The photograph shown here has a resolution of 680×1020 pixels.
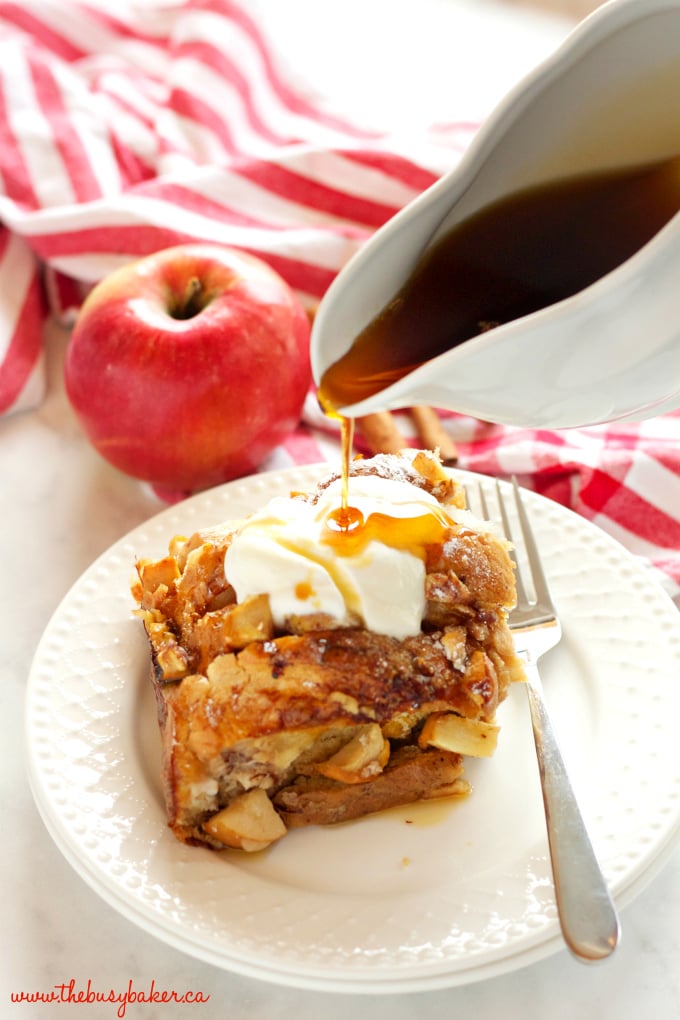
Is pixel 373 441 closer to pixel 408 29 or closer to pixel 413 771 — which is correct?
pixel 413 771

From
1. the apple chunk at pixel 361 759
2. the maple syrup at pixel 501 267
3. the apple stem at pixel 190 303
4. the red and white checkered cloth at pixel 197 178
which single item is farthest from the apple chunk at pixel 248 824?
the apple stem at pixel 190 303

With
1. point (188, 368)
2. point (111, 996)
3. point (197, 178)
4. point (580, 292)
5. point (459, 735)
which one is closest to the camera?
point (580, 292)

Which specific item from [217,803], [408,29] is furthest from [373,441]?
[408,29]

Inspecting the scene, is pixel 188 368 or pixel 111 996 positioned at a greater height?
pixel 188 368

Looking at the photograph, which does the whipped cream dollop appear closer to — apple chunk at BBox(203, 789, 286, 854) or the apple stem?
apple chunk at BBox(203, 789, 286, 854)

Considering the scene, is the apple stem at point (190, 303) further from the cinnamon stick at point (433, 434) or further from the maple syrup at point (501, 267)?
the maple syrup at point (501, 267)

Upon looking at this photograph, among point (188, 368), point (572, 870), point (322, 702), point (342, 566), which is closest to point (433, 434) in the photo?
point (188, 368)

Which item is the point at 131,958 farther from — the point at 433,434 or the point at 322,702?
the point at 433,434
